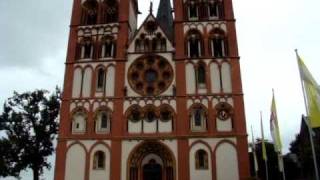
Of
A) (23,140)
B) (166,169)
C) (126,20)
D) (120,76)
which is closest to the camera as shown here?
(166,169)

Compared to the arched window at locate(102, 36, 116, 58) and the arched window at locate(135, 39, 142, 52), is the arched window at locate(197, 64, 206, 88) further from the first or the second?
the arched window at locate(102, 36, 116, 58)

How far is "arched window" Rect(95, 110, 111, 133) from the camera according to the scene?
100 feet

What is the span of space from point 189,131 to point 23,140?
17.8 metres

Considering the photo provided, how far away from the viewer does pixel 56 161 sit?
97.6ft

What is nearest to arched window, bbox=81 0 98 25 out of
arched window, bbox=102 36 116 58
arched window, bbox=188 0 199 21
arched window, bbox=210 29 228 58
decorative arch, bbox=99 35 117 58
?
decorative arch, bbox=99 35 117 58

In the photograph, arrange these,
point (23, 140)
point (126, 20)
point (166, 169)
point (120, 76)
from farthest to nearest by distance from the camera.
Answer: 1. point (23, 140)
2. point (126, 20)
3. point (120, 76)
4. point (166, 169)

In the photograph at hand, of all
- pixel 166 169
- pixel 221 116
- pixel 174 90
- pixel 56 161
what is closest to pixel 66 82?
pixel 56 161

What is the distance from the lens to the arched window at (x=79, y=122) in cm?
3076

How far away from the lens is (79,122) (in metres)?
31.1

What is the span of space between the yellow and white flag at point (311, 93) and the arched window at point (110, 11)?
19.8 metres

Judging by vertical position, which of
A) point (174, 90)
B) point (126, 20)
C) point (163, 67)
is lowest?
point (174, 90)

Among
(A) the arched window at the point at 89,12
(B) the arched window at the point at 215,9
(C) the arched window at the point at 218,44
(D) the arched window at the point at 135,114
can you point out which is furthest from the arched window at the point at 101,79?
(B) the arched window at the point at 215,9

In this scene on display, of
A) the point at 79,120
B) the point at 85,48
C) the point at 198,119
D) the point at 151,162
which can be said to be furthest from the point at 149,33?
the point at 151,162

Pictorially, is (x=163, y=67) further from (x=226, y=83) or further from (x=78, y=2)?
(x=78, y=2)
